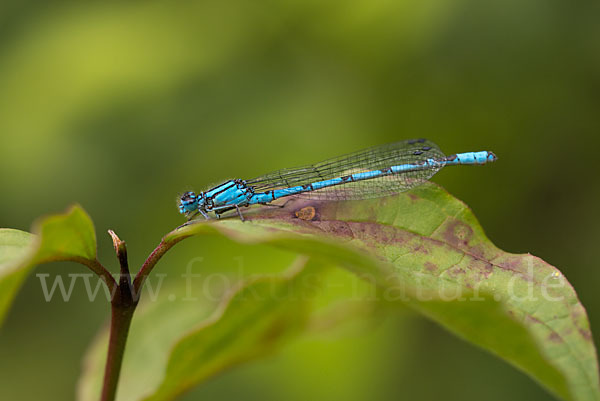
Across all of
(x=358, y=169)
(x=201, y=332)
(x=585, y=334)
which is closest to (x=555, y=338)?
(x=585, y=334)

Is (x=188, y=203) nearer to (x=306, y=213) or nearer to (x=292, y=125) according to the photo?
(x=306, y=213)

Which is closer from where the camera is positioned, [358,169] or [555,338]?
[555,338]

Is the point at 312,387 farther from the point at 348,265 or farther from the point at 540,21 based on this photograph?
the point at 540,21

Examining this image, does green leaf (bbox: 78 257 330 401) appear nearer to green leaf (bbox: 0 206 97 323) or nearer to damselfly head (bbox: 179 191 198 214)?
damselfly head (bbox: 179 191 198 214)

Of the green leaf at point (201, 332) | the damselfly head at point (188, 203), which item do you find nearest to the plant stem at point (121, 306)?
the green leaf at point (201, 332)

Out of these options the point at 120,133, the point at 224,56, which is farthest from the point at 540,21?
the point at 120,133

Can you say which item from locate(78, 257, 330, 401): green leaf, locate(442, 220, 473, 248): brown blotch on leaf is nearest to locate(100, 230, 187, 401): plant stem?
locate(78, 257, 330, 401): green leaf
